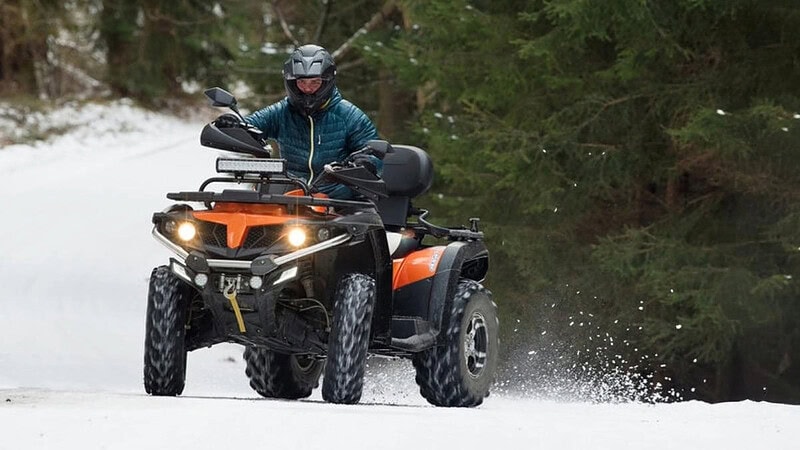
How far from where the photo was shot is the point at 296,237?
8.09 meters

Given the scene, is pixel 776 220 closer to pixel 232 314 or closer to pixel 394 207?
pixel 394 207

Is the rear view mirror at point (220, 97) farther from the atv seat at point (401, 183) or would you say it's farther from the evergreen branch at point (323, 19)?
the evergreen branch at point (323, 19)

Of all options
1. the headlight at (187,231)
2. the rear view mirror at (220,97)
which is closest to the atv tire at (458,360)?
the headlight at (187,231)

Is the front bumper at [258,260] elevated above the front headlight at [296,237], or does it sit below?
below

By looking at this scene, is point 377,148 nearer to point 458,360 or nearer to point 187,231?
point 187,231

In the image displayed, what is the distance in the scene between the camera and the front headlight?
318 inches

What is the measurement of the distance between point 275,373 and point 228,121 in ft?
7.47

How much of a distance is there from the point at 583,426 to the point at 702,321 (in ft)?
29.5

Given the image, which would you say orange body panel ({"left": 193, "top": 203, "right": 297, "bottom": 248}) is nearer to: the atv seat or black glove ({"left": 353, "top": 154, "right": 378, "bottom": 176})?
black glove ({"left": 353, "top": 154, "right": 378, "bottom": 176})

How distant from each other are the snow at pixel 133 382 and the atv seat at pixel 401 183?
1195 mm

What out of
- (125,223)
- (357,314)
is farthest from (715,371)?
(357,314)

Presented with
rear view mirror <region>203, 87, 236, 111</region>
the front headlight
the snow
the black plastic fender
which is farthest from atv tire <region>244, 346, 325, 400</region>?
rear view mirror <region>203, 87, 236, 111</region>

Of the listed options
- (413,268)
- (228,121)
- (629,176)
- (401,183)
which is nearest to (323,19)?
(629,176)

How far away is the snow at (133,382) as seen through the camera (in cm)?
618
